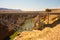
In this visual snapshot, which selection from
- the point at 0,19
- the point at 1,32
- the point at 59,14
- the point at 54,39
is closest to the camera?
the point at 54,39

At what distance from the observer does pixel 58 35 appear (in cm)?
1297

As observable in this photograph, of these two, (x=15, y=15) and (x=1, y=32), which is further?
(x=1, y=32)

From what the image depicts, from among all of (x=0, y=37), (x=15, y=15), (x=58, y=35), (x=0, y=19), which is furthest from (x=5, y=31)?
(x=58, y=35)

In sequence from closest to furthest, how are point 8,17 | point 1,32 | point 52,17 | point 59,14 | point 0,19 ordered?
1. point 0,19
2. point 8,17
3. point 59,14
4. point 52,17
5. point 1,32

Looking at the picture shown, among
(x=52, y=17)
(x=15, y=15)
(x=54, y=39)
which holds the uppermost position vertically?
(x=54, y=39)

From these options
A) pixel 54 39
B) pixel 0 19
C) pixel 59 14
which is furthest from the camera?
pixel 59 14

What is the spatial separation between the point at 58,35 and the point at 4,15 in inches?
952

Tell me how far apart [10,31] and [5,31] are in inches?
70.6

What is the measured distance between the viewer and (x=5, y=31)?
52.8 m

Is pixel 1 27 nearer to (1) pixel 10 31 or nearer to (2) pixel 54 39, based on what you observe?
(1) pixel 10 31

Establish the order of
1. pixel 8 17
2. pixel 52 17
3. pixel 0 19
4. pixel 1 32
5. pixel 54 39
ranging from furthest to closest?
pixel 1 32, pixel 52 17, pixel 8 17, pixel 0 19, pixel 54 39

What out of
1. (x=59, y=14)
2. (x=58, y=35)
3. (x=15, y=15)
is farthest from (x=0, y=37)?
(x=58, y=35)

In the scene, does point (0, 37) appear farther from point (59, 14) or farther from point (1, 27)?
point (59, 14)

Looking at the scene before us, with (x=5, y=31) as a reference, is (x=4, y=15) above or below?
above
